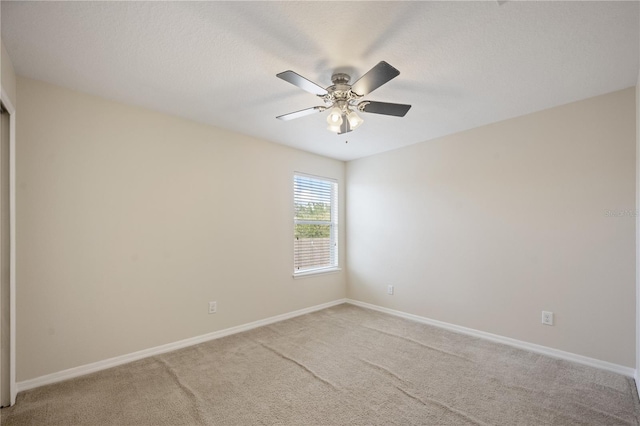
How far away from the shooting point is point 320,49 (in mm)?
1939

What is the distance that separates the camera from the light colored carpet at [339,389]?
1.96 metres

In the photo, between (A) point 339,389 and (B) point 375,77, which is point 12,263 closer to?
(A) point 339,389

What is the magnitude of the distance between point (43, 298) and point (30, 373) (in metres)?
0.56

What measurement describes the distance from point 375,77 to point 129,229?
2.53 m

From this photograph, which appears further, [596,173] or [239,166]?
[239,166]

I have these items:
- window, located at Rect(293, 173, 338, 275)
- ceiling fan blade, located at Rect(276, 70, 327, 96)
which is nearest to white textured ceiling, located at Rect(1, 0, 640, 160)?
ceiling fan blade, located at Rect(276, 70, 327, 96)

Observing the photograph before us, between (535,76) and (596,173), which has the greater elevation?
(535,76)

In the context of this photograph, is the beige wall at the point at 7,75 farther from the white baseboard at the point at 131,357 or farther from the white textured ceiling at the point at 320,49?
the white baseboard at the point at 131,357

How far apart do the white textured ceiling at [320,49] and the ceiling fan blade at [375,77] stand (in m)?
0.23

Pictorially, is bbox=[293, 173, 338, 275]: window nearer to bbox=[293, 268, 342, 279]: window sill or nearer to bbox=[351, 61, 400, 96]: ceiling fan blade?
bbox=[293, 268, 342, 279]: window sill

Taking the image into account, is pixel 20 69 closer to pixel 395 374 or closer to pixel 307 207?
pixel 307 207

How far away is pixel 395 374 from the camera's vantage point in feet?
8.20

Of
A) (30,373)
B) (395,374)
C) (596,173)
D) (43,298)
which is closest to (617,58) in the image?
(596,173)

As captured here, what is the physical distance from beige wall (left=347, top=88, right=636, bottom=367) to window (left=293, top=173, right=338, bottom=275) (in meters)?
0.78
